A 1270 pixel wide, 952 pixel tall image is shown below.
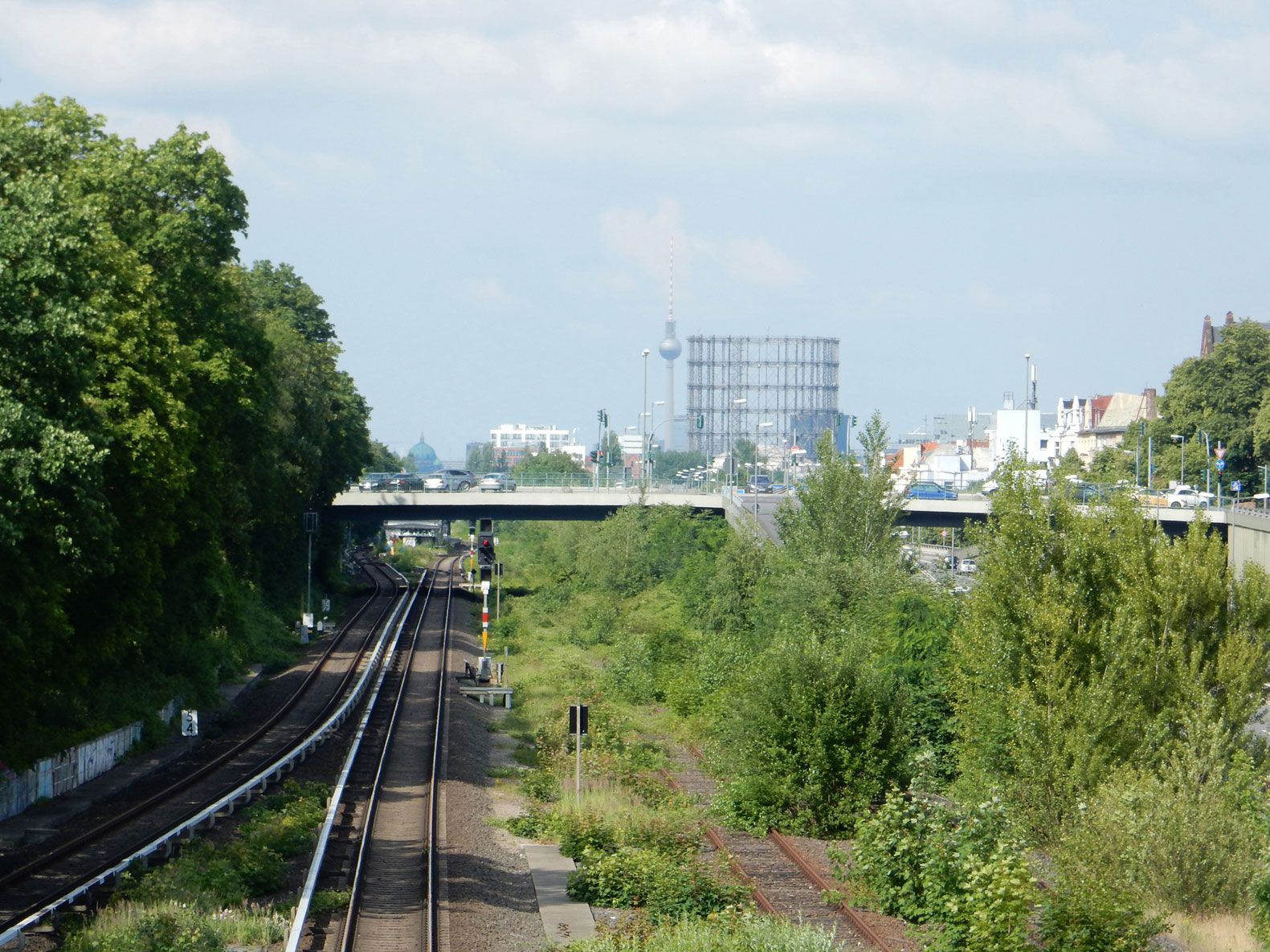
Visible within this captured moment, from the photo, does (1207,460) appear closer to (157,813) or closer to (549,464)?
(157,813)

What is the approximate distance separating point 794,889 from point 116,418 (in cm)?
1502

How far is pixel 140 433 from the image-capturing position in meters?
25.2

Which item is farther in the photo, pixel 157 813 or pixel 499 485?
pixel 499 485

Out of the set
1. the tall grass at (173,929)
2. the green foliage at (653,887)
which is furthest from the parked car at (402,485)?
the tall grass at (173,929)

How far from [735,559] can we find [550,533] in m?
63.6

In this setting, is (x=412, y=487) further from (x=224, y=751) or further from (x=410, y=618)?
(x=224, y=751)

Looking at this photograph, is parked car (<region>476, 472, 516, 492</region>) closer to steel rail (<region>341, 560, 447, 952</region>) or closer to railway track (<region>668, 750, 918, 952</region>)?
steel rail (<region>341, 560, 447, 952</region>)

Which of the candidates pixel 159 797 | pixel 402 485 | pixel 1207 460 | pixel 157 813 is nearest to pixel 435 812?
pixel 157 813

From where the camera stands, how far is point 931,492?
87938 millimetres

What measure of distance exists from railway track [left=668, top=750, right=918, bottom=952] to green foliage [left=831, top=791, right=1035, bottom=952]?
0.50 m

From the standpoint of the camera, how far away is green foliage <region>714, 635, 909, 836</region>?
25328 millimetres

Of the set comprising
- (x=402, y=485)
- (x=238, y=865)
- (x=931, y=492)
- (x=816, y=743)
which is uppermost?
(x=402, y=485)

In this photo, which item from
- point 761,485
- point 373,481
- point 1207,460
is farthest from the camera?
point 761,485

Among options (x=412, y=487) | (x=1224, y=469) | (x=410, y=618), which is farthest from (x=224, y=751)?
(x=1224, y=469)
